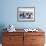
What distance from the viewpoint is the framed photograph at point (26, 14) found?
445 centimetres

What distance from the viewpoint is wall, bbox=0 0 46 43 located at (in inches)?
175

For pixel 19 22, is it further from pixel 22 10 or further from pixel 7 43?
pixel 7 43

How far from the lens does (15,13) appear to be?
4.47 metres

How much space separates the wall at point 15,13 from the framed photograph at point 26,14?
0.34ft

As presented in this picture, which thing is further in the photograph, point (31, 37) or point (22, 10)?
point (22, 10)

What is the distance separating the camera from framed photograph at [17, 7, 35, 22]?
4453mm

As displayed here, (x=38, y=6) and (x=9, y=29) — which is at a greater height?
(x=38, y=6)

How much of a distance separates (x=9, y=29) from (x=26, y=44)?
0.69 m

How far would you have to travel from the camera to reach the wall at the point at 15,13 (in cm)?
445

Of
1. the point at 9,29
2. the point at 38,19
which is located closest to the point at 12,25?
the point at 9,29

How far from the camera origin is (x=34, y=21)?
4.49m

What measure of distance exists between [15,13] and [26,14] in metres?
0.37

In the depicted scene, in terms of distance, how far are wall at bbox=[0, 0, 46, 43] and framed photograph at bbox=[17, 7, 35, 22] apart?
10cm

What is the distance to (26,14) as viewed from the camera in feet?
14.7
